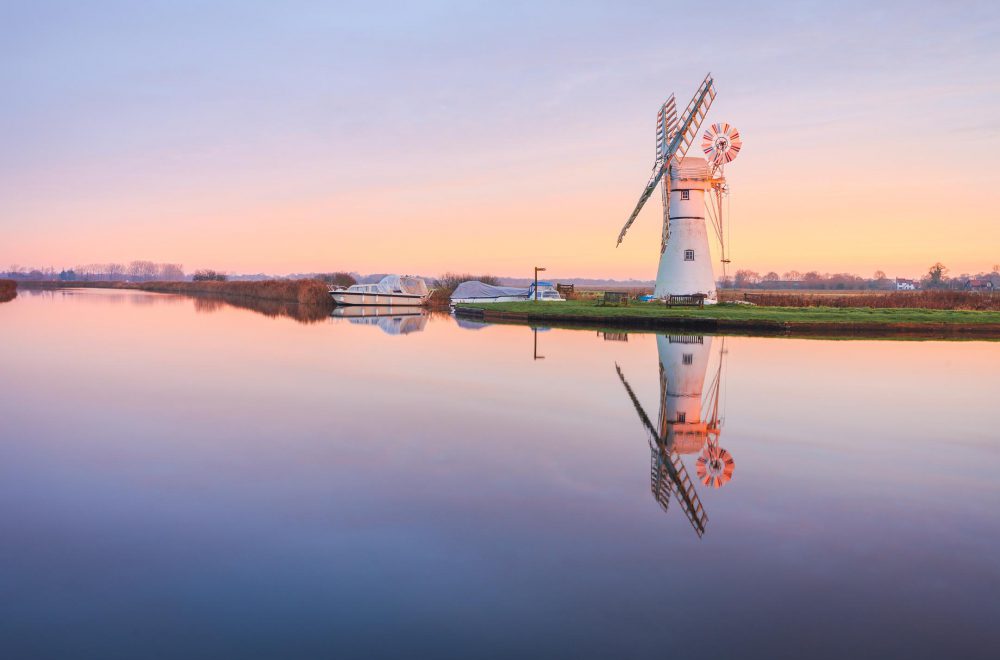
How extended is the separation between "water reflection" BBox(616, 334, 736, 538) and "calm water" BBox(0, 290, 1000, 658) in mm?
63

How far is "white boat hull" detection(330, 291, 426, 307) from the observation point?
54531 mm

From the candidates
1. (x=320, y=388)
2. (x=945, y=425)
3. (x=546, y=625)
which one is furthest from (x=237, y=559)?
(x=945, y=425)

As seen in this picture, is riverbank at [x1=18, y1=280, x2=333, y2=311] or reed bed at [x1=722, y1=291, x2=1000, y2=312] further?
riverbank at [x1=18, y1=280, x2=333, y2=311]

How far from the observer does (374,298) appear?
5578 cm

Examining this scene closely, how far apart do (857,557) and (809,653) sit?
1.75m

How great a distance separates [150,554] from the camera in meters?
5.70

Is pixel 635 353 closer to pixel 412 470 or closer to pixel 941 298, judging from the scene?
Answer: pixel 412 470

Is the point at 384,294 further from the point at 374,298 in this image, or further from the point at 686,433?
the point at 686,433

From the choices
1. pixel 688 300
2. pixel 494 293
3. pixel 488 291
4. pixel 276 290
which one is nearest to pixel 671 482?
pixel 688 300

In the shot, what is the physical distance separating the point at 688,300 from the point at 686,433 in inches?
1035

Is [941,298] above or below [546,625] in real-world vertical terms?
above

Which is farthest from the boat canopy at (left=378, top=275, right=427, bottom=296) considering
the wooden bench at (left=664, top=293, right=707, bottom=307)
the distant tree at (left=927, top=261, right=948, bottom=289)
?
the distant tree at (left=927, top=261, right=948, bottom=289)

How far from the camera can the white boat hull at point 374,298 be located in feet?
179

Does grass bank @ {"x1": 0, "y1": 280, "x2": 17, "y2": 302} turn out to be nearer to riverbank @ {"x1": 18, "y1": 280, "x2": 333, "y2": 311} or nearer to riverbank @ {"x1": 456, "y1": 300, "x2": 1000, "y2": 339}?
riverbank @ {"x1": 18, "y1": 280, "x2": 333, "y2": 311}
